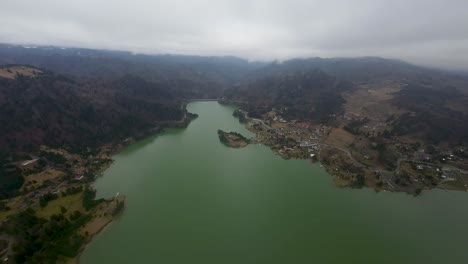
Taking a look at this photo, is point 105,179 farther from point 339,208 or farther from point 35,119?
point 339,208

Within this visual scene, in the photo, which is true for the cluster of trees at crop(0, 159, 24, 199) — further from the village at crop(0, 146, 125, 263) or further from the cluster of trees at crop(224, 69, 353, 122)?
the cluster of trees at crop(224, 69, 353, 122)

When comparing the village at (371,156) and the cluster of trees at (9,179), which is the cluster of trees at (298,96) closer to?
the village at (371,156)

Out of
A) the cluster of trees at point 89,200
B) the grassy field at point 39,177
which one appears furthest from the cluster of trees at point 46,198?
the grassy field at point 39,177

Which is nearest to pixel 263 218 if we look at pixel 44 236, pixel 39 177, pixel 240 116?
pixel 44 236

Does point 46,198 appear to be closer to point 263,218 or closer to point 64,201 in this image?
point 64,201

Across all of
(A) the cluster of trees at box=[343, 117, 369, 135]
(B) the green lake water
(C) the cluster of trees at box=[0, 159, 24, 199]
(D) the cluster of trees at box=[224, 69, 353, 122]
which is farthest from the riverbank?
(A) the cluster of trees at box=[343, 117, 369, 135]

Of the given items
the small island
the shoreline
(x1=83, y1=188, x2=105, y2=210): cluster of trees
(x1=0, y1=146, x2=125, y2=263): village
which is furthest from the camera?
the small island
